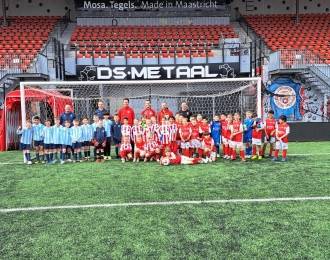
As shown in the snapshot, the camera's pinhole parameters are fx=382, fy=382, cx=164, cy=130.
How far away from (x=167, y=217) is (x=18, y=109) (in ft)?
32.6

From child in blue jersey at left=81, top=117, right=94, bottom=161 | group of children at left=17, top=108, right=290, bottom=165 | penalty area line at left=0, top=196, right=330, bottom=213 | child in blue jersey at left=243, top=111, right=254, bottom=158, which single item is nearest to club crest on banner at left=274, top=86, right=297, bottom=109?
group of children at left=17, top=108, right=290, bottom=165

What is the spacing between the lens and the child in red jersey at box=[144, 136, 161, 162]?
367 inches

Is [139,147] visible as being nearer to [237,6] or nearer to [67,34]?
[67,34]

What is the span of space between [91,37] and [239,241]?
17.4 metres

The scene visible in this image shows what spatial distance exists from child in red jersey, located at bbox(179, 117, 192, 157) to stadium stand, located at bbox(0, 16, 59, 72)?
26.7 feet

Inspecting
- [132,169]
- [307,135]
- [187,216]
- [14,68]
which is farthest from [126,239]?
[14,68]

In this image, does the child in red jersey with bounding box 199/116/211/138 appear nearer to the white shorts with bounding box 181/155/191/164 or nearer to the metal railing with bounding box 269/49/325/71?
the white shorts with bounding box 181/155/191/164

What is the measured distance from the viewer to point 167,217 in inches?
183

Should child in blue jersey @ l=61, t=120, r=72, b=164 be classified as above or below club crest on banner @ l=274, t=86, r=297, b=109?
below

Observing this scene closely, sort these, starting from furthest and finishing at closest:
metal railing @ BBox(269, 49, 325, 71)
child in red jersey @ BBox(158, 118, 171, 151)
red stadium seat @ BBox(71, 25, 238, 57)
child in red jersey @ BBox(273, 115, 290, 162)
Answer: red stadium seat @ BBox(71, 25, 238, 57), metal railing @ BBox(269, 49, 325, 71), child in red jersey @ BBox(158, 118, 171, 151), child in red jersey @ BBox(273, 115, 290, 162)

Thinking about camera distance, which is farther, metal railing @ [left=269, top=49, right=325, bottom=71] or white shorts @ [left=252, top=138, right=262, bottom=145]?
metal railing @ [left=269, top=49, right=325, bottom=71]

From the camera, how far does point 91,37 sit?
1959 cm

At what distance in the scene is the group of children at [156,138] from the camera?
928cm

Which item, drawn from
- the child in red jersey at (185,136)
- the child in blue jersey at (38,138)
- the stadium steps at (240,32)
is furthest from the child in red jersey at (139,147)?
the stadium steps at (240,32)
